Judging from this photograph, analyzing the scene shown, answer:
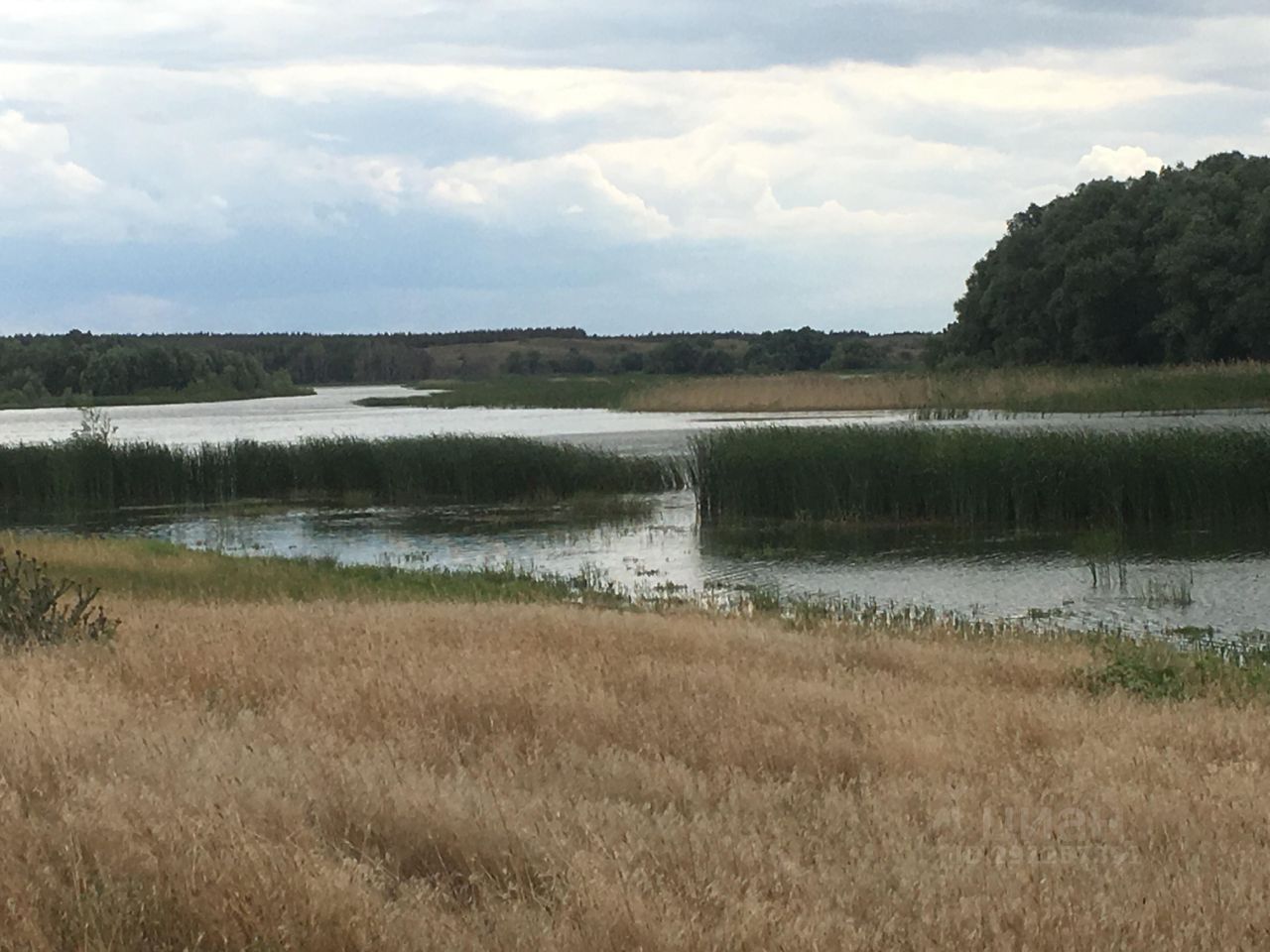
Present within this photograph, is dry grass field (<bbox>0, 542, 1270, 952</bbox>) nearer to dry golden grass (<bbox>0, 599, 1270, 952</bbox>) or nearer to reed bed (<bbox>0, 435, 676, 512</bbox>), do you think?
dry golden grass (<bbox>0, 599, 1270, 952</bbox>)

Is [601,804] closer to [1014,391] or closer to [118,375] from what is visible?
[1014,391]

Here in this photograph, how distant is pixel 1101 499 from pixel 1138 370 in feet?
102

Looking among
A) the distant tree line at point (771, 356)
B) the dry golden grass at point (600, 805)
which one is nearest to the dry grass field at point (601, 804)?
the dry golden grass at point (600, 805)

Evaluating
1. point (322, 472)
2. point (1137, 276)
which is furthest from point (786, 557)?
point (1137, 276)

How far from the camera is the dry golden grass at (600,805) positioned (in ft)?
14.1

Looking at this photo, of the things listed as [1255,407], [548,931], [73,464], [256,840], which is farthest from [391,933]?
[1255,407]

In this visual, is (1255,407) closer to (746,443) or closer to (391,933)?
(746,443)

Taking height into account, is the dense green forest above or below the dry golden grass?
above

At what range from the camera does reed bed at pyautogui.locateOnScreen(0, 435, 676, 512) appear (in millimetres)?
30109

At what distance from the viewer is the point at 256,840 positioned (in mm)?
4875

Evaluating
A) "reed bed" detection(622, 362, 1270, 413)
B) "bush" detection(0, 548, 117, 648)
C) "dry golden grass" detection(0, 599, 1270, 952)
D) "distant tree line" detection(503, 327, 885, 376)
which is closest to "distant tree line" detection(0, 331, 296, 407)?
"distant tree line" detection(503, 327, 885, 376)

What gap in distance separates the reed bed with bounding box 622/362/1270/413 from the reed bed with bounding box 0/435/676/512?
1849cm

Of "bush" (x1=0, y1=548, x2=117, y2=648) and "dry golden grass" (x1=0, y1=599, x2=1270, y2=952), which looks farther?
"bush" (x1=0, y1=548, x2=117, y2=648)

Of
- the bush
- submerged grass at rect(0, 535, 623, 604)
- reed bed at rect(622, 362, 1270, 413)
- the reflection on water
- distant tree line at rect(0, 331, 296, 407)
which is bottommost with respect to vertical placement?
the reflection on water
